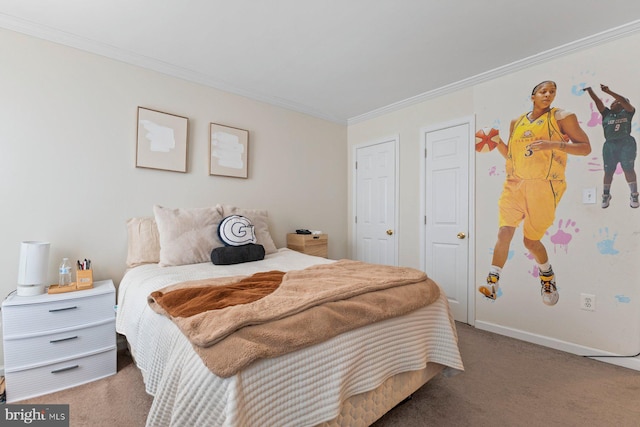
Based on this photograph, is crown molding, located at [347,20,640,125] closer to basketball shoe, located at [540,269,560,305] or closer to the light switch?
the light switch

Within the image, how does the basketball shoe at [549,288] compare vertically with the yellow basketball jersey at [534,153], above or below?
below

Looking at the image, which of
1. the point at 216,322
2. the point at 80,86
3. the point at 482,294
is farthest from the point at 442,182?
the point at 80,86

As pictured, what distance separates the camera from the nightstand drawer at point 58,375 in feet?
5.71

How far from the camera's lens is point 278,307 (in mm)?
1146

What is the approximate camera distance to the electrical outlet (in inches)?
88.6

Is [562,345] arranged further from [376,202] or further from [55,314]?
[55,314]

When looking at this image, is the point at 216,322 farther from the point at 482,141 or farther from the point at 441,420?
the point at 482,141

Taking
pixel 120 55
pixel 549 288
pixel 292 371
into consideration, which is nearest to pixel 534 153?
pixel 549 288

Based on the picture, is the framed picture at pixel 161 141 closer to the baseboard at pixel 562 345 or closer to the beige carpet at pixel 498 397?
the beige carpet at pixel 498 397

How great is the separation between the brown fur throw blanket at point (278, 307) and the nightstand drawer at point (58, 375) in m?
1.03

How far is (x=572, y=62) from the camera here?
237cm

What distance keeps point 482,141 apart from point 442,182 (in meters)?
0.55

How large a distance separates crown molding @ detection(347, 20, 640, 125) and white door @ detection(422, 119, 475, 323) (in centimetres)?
39

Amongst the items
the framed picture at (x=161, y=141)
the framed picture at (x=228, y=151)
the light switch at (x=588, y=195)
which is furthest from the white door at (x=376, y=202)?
the framed picture at (x=161, y=141)
